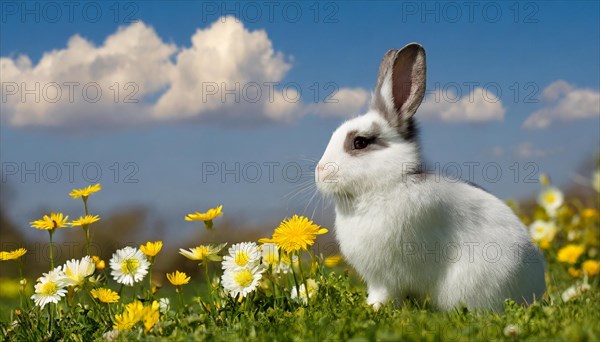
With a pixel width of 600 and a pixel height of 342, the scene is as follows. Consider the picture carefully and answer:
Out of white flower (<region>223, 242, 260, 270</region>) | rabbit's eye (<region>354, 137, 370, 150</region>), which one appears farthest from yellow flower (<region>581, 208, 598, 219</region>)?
white flower (<region>223, 242, 260, 270</region>)

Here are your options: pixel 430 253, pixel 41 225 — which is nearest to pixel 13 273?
pixel 41 225

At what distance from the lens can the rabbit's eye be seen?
5191mm

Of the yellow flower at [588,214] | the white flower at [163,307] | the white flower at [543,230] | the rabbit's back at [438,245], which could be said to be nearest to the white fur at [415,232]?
the rabbit's back at [438,245]

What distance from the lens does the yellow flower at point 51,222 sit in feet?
15.8

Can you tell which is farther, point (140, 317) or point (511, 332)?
point (140, 317)

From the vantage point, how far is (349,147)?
5.19 metres

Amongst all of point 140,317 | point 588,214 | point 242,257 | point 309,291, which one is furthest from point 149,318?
point 588,214

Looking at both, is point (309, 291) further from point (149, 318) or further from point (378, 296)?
point (149, 318)

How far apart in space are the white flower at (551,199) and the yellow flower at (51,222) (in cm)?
642

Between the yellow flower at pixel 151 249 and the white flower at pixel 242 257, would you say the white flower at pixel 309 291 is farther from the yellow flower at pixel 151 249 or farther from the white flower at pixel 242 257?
the yellow flower at pixel 151 249

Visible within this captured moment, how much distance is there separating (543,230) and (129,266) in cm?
560

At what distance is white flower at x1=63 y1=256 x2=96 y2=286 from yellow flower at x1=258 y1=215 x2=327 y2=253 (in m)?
1.35

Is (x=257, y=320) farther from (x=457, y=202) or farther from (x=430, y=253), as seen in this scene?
(x=457, y=202)

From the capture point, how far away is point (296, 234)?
4660 mm
